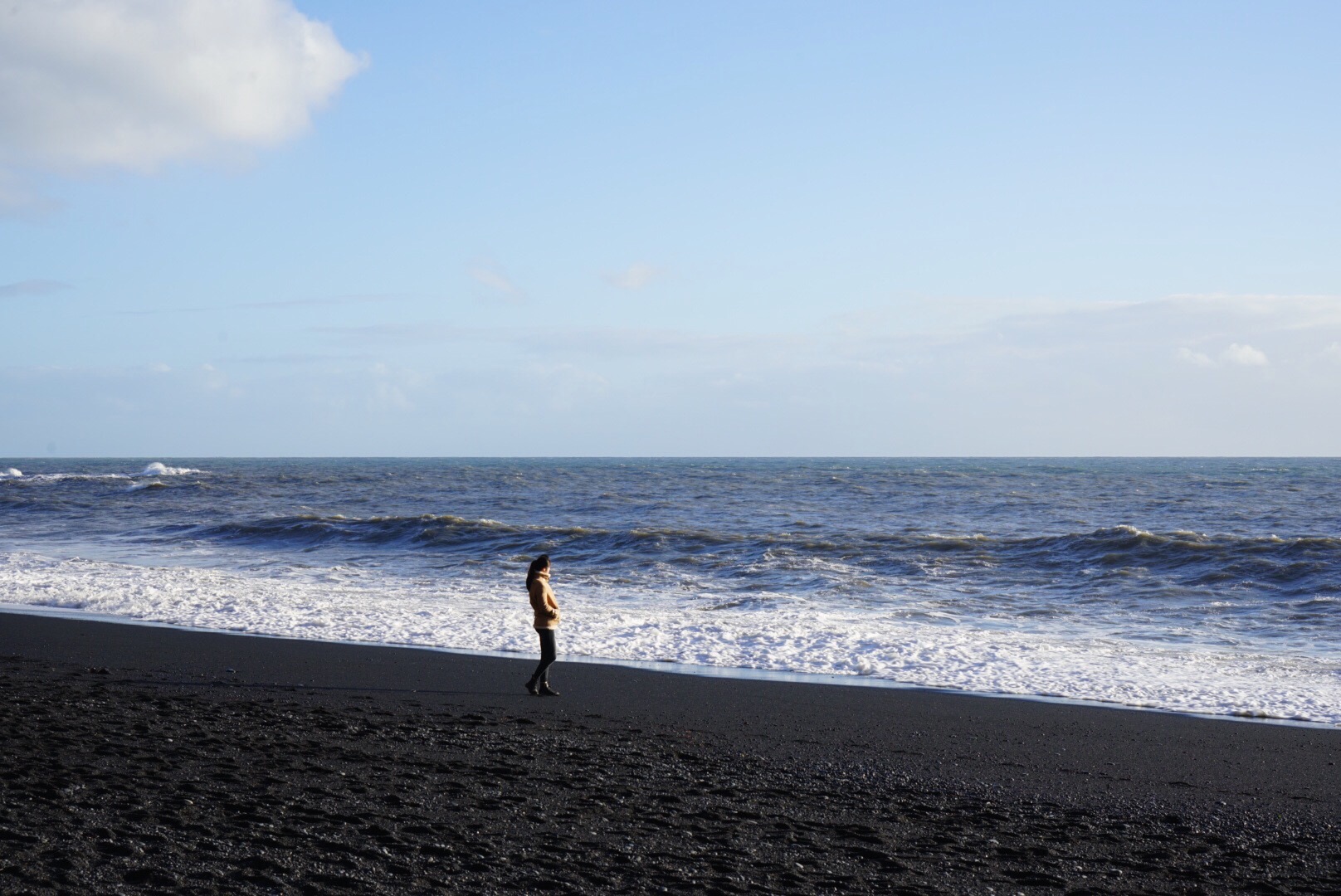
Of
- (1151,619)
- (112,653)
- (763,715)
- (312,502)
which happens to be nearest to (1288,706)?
(763,715)

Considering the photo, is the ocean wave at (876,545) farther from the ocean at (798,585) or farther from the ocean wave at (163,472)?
the ocean wave at (163,472)

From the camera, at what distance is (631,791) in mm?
6605

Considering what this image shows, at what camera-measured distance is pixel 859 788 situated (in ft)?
22.7

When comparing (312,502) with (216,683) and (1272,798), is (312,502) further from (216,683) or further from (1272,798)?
(1272,798)

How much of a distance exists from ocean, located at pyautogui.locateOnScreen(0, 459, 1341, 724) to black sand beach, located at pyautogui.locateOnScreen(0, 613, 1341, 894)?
2033 mm

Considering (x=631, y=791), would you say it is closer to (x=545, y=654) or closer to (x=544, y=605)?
(x=545, y=654)

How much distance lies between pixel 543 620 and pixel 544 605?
19cm

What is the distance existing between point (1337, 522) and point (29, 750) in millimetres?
35370

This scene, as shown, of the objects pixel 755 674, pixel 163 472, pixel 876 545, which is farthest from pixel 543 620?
pixel 163 472

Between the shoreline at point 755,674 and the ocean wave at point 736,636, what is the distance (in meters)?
0.14

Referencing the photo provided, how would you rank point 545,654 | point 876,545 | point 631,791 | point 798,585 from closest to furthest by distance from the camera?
point 631,791, point 545,654, point 798,585, point 876,545

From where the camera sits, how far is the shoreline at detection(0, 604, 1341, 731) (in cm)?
938

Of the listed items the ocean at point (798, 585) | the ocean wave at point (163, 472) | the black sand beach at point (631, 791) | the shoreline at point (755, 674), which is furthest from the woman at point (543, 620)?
the ocean wave at point (163, 472)

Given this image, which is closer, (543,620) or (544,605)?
(543,620)
